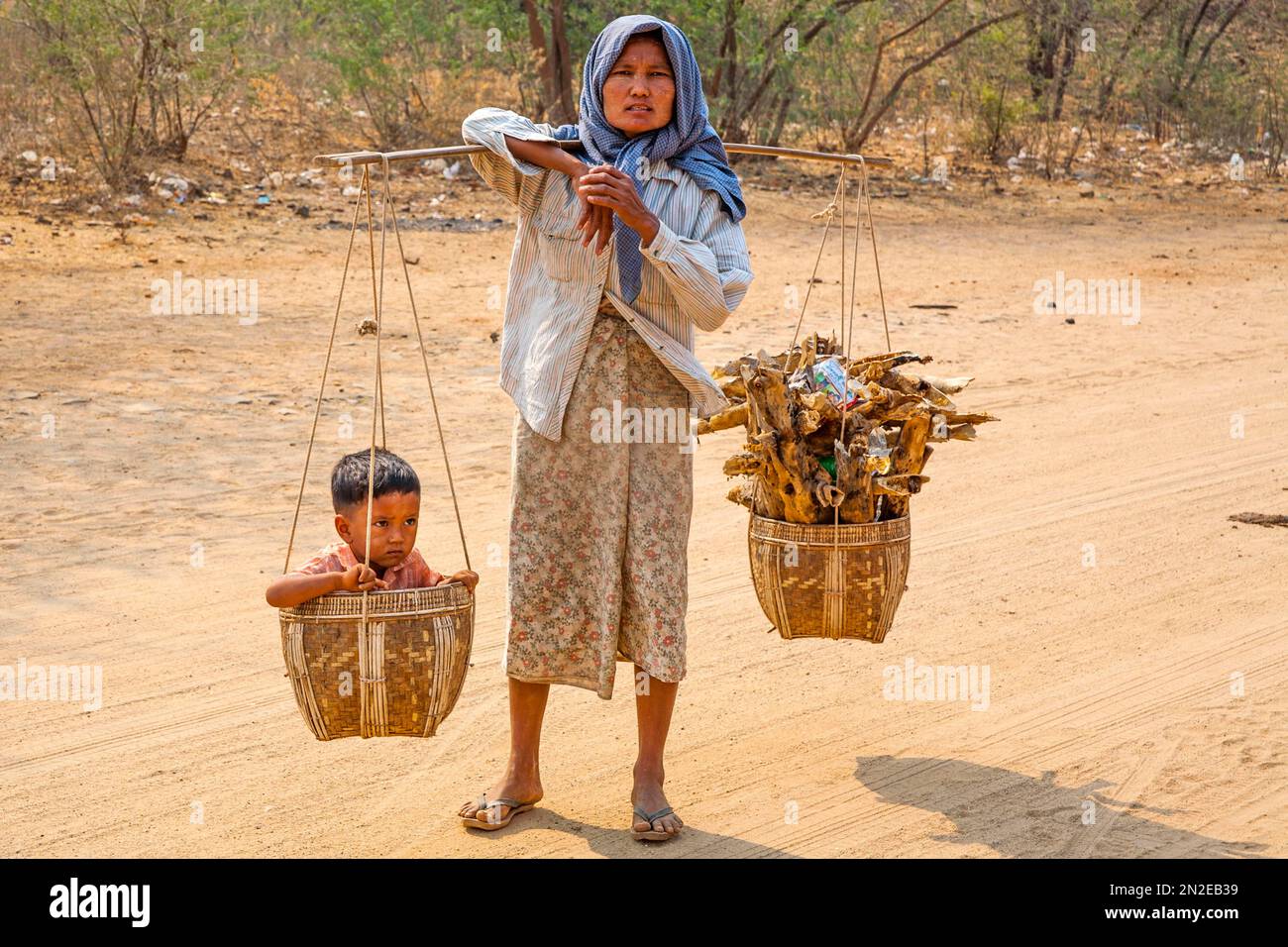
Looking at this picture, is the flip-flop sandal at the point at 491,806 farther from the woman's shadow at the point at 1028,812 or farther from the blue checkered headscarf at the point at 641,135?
the blue checkered headscarf at the point at 641,135

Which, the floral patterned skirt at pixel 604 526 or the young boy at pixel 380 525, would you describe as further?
the floral patterned skirt at pixel 604 526

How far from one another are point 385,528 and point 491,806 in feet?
2.38

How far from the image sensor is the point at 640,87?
2.94m

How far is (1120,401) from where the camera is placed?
7.66 m

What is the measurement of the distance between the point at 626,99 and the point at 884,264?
7.87 meters

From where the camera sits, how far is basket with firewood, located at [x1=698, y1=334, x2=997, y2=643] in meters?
3.47

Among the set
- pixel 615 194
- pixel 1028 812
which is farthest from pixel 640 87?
pixel 1028 812

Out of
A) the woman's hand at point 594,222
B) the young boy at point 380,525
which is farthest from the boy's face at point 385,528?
the woman's hand at point 594,222

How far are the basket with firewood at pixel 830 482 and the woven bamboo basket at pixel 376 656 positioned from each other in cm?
94

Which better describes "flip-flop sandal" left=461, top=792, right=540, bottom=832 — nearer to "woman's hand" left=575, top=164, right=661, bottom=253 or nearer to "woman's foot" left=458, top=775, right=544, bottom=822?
"woman's foot" left=458, top=775, right=544, bottom=822

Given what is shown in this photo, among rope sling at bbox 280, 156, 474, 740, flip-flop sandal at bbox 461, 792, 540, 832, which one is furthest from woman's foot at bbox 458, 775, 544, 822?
rope sling at bbox 280, 156, 474, 740

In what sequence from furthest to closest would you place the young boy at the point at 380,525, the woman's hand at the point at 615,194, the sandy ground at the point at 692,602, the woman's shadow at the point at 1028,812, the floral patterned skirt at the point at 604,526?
the sandy ground at the point at 692,602 < the woman's shadow at the point at 1028,812 < the floral patterned skirt at the point at 604,526 < the young boy at the point at 380,525 < the woman's hand at the point at 615,194

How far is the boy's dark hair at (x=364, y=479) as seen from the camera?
293cm
